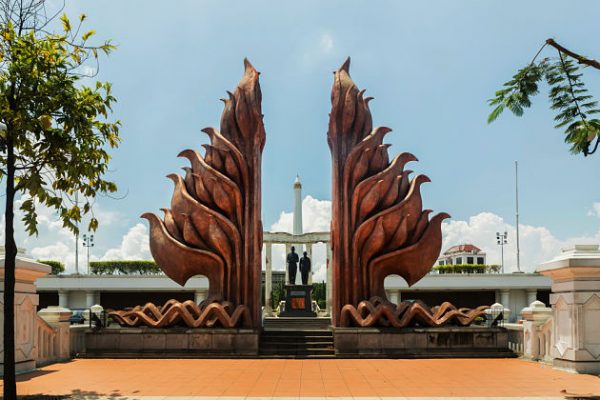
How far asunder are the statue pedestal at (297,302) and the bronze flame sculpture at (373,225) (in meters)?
6.99

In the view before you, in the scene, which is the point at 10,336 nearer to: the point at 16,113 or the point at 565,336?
the point at 16,113

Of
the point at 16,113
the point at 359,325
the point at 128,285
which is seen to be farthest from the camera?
the point at 128,285

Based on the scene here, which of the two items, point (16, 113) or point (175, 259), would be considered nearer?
point (16, 113)

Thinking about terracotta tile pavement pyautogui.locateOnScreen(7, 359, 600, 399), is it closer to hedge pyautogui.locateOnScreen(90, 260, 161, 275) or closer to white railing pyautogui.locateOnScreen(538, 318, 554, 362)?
white railing pyautogui.locateOnScreen(538, 318, 554, 362)

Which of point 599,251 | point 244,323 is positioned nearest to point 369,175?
point 244,323

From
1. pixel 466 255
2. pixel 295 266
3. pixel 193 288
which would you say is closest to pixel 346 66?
pixel 295 266

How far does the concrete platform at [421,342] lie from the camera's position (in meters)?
15.1

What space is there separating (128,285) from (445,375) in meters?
28.9

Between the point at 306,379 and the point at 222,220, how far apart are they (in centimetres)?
644

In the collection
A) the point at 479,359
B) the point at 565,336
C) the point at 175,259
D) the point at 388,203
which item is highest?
the point at 388,203

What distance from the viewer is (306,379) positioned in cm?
1095

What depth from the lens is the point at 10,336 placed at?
8.27 meters

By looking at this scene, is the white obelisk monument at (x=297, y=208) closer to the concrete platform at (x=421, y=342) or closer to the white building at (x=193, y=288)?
the white building at (x=193, y=288)

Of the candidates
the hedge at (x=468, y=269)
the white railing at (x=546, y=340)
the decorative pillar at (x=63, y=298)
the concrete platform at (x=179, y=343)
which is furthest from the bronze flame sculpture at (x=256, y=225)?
the hedge at (x=468, y=269)
